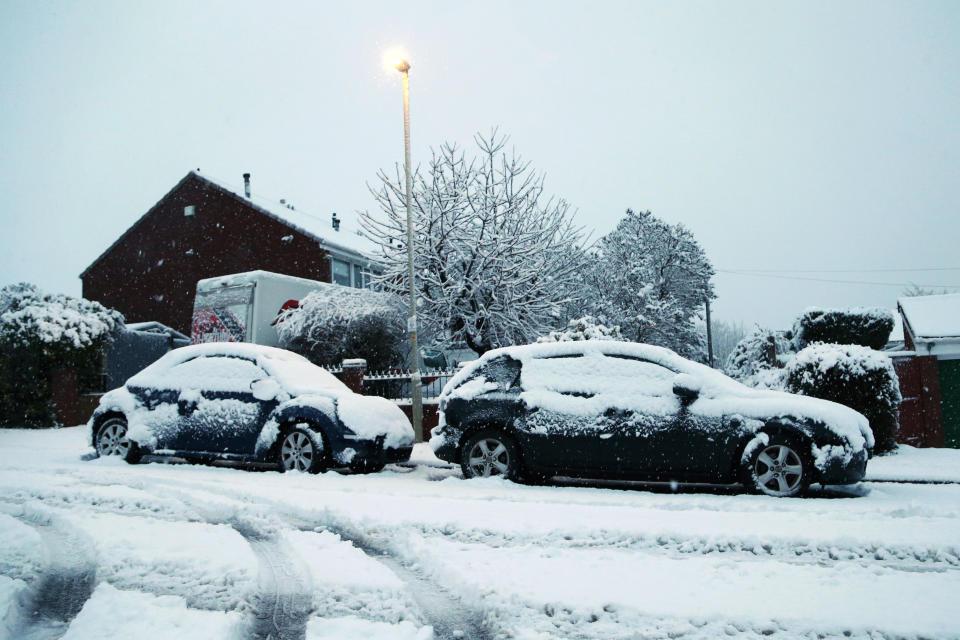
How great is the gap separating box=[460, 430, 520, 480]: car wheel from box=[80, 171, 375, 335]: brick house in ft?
66.7

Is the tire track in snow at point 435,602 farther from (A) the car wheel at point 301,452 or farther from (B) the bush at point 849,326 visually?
(B) the bush at point 849,326

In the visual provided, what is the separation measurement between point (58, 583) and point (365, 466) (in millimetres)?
4992

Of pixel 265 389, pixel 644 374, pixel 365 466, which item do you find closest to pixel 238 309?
pixel 265 389

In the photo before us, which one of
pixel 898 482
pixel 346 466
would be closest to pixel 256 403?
pixel 346 466

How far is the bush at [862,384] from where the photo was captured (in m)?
10.7

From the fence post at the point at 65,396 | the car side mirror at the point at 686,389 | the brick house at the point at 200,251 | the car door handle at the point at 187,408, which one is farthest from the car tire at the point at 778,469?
the brick house at the point at 200,251

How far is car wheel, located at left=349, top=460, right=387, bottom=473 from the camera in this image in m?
8.72

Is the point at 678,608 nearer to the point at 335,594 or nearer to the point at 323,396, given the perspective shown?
the point at 335,594

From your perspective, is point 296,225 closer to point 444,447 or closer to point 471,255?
point 471,255

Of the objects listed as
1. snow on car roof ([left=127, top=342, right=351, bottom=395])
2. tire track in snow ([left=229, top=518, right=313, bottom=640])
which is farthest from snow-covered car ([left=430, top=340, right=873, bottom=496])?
tire track in snow ([left=229, top=518, right=313, bottom=640])

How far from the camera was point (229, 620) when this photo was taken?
3576 mm

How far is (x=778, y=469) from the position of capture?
7066 millimetres

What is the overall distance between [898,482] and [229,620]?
26.4 feet

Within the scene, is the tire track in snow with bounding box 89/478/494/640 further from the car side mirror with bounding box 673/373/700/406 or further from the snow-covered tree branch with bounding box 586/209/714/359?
the snow-covered tree branch with bounding box 586/209/714/359
